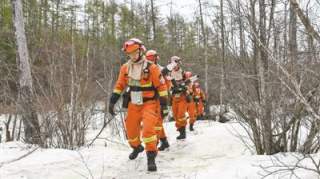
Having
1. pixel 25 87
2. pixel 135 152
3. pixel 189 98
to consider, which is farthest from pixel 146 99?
pixel 189 98

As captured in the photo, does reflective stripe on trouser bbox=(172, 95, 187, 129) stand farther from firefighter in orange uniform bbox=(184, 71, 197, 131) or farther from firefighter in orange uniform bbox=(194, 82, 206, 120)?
firefighter in orange uniform bbox=(194, 82, 206, 120)

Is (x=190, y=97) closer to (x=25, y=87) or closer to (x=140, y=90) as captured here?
(x=25, y=87)

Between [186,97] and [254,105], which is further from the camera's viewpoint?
[186,97]

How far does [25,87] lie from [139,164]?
152 inches

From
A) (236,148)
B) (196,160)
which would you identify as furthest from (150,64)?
(236,148)

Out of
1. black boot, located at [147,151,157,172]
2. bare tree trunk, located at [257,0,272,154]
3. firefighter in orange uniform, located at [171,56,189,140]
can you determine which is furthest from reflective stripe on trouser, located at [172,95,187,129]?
bare tree trunk, located at [257,0,272,154]

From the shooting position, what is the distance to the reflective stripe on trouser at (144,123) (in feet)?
19.6

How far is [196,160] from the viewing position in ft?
21.4

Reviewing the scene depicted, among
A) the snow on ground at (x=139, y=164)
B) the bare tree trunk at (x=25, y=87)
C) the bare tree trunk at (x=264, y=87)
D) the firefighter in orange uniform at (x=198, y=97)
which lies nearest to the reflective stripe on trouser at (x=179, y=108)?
the snow on ground at (x=139, y=164)

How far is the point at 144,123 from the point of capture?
6.04 meters

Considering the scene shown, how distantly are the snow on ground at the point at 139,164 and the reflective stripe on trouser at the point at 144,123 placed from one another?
0.33m

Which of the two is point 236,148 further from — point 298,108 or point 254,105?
point 298,108

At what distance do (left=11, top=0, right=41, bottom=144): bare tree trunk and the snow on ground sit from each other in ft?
2.28

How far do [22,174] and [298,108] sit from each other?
3.35 m
